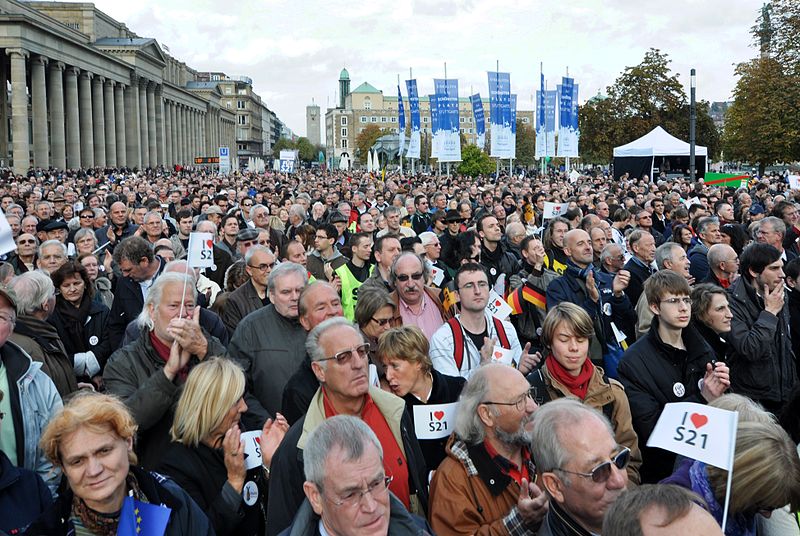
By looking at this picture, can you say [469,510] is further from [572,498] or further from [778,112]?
[778,112]

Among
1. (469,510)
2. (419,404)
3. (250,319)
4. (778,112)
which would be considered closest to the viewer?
(469,510)

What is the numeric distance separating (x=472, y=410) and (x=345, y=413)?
716mm

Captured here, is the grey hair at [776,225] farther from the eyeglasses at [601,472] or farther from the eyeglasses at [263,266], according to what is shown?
the eyeglasses at [601,472]

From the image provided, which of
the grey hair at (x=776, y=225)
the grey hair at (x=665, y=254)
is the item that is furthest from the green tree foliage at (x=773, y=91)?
the grey hair at (x=665, y=254)

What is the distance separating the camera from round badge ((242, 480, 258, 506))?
167 inches

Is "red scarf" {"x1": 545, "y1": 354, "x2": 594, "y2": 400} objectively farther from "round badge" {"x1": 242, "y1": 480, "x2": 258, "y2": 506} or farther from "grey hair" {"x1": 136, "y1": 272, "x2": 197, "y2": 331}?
"grey hair" {"x1": 136, "y1": 272, "x2": 197, "y2": 331}

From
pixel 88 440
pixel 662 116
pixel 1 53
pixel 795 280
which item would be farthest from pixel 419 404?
pixel 1 53

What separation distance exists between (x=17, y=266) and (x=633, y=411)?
24.5ft

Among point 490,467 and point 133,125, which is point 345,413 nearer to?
point 490,467

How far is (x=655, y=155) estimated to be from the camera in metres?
38.4

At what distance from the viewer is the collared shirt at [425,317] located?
681 cm

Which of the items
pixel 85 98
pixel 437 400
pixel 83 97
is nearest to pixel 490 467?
pixel 437 400

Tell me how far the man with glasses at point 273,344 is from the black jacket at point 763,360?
3.36m

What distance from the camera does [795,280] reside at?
7.37 metres
